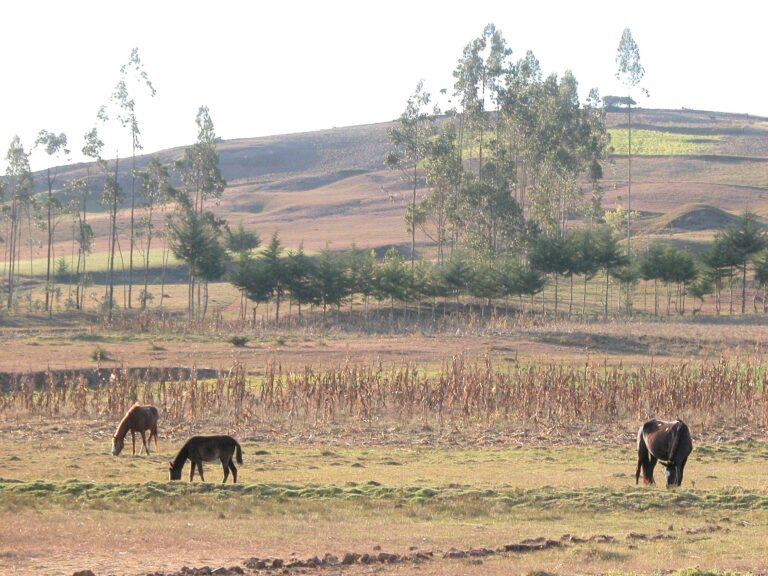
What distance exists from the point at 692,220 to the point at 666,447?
103677mm

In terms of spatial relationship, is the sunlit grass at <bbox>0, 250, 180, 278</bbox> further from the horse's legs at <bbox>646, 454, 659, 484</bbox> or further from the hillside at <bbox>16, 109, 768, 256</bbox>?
the horse's legs at <bbox>646, 454, 659, 484</bbox>

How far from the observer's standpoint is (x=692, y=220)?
12162 cm

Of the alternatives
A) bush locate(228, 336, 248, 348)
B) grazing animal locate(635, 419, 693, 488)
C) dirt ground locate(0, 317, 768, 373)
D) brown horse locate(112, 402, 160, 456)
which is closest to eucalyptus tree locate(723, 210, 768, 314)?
dirt ground locate(0, 317, 768, 373)

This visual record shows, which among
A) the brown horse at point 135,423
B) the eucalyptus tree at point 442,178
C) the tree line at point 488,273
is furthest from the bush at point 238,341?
the eucalyptus tree at point 442,178

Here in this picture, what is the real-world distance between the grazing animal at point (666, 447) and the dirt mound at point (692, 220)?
Answer: 9816 cm

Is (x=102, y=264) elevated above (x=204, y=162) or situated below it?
below

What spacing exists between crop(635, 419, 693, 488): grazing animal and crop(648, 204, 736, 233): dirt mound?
98.2 m

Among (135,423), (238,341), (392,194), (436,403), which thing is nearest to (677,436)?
(436,403)

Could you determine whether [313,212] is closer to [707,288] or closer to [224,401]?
[707,288]

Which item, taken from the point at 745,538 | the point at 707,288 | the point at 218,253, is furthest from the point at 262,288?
the point at 745,538

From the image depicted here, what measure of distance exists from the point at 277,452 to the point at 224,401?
232 inches

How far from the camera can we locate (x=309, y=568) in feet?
49.8

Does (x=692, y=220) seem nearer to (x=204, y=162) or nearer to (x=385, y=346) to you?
(x=204, y=162)

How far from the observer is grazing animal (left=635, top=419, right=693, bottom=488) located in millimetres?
22156
